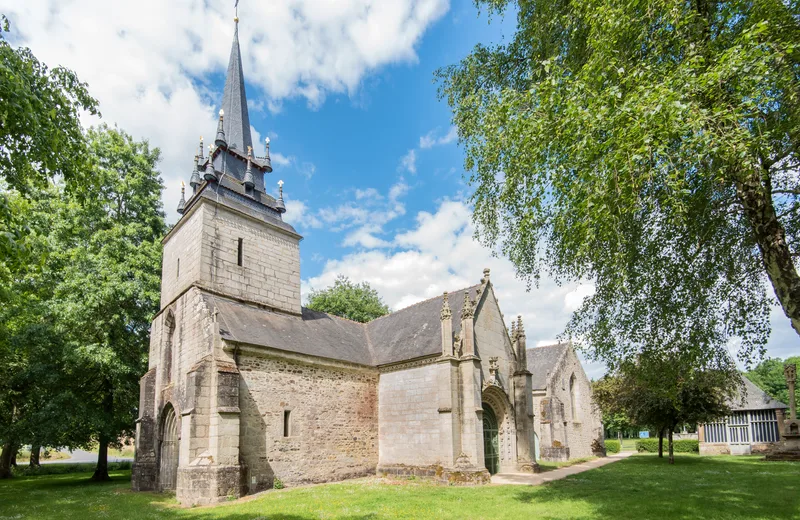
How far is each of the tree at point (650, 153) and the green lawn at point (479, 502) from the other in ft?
13.0

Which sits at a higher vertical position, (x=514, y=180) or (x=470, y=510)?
(x=514, y=180)

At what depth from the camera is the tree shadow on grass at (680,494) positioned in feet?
32.3

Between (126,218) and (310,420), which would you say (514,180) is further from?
(126,218)

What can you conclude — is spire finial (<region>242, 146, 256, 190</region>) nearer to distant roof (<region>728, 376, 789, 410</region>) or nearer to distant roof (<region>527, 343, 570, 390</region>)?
distant roof (<region>527, 343, 570, 390</region>)

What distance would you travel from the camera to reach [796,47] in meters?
5.99

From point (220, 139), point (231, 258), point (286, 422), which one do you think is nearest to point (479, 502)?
point (286, 422)

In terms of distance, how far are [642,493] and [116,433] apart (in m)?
22.7

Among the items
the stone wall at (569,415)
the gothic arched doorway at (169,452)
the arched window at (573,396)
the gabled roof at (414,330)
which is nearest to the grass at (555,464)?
the stone wall at (569,415)

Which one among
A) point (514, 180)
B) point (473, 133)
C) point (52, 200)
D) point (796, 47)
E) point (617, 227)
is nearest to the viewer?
point (796, 47)

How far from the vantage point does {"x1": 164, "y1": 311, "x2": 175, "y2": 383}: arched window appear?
17.3 meters

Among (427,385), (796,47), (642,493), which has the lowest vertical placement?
(642,493)

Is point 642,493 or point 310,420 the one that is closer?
point 642,493

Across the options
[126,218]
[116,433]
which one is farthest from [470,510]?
[126,218]

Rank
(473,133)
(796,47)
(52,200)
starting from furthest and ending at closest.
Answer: (52,200)
(473,133)
(796,47)
